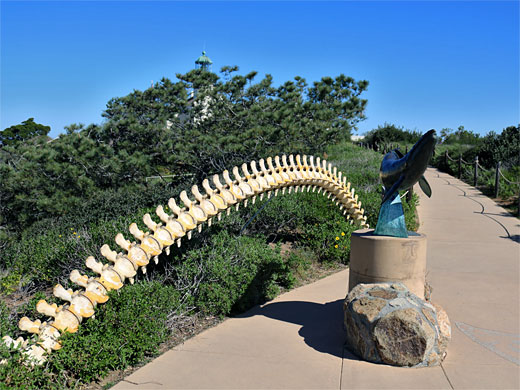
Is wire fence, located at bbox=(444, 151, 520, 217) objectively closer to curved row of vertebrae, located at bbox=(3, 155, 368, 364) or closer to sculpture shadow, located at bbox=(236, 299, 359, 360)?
curved row of vertebrae, located at bbox=(3, 155, 368, 364)

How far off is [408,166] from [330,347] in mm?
2256

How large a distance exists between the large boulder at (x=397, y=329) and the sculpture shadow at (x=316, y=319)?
352mm

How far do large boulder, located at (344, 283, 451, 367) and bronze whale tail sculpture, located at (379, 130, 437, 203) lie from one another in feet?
4.17

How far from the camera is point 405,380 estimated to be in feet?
13.9

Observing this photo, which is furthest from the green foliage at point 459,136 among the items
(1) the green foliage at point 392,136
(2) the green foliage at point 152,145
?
(2) the green foliage at point 152,145

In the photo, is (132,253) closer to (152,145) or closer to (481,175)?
(152,145)

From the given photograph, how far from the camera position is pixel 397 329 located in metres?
4.39

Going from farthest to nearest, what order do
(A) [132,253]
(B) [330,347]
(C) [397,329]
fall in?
(B) [330,347], (A) [132,253], (C) [397,329]

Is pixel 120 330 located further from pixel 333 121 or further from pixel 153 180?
pixel 333 121

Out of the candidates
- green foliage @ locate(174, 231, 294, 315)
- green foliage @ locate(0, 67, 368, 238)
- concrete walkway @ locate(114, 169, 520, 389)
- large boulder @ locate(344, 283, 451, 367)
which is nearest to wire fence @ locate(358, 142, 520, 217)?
green foliage @ locate(0, 67, 368, 238)

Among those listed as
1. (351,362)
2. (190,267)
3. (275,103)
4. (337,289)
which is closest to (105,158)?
(275,103)

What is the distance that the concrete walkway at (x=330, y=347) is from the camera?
4.29 meters

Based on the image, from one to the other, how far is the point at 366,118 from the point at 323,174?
16286 mm

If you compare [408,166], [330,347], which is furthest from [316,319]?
[408,166]
